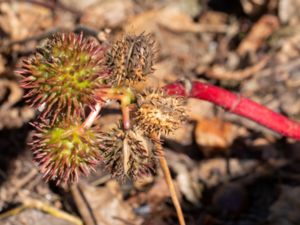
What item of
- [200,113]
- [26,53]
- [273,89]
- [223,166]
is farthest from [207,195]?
[26,53]

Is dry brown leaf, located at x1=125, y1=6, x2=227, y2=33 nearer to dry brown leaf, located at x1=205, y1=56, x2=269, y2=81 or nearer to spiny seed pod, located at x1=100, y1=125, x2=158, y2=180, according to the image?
dry brown leaf, located at x1=205, y1=56, x2=269, y2=81

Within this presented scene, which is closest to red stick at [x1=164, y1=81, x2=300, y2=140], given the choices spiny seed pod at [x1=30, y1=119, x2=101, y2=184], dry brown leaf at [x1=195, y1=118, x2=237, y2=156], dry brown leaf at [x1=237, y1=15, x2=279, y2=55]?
dry brown leaf at [x1=195, y1=118, x2=237, y2=156]

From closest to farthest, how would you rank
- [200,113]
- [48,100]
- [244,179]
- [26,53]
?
[48,100]
[244,179]
[200,113]
[26,53]

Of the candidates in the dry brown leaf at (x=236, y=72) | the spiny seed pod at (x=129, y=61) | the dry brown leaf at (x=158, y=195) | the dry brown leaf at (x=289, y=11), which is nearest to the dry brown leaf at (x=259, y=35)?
the dry brown leaf at (x=289, y=11)

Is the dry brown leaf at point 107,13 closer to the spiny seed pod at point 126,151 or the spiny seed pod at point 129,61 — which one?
the spiny seed pod at point 129,61

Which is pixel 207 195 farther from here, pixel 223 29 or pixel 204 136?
pixel 223 29

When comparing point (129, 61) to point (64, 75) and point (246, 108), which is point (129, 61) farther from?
point (246, 108)
